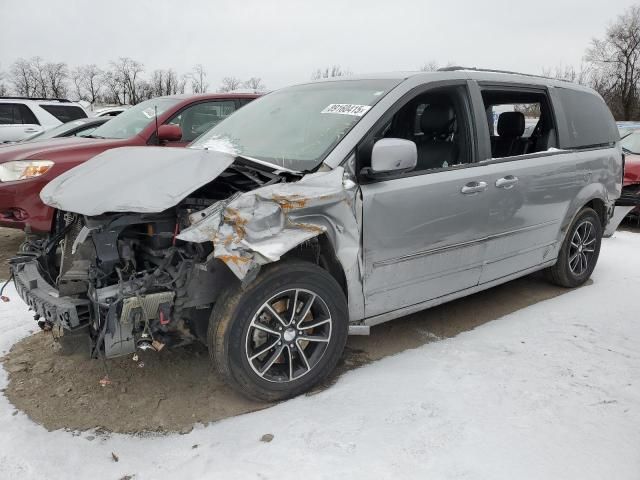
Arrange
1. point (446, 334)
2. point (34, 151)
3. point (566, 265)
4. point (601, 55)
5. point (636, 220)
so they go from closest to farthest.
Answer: point (446, 334) < point (566, 265) < point (34, 151) < point (636, 220) < point (601, 55)

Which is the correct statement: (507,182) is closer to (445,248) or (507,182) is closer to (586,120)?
(445,248)

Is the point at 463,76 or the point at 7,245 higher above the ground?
the point at 463,76

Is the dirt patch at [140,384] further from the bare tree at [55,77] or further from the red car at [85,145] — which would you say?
the bare tree at [55,77]

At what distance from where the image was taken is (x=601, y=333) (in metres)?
3.88

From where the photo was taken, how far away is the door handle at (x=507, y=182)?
3692mm

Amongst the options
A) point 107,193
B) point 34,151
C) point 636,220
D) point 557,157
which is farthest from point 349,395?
point 636,220

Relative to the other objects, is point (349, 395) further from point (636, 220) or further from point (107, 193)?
point (636, 220)

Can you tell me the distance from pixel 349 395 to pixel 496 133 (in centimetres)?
299

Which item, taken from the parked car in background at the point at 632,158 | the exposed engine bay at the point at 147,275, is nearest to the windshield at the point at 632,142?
the parked car in background at the point at 632,158

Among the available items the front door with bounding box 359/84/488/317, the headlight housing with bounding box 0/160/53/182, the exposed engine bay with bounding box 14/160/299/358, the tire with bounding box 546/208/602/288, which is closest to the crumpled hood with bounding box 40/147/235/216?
the exposed engine bay with bounding box 14/160/299/358

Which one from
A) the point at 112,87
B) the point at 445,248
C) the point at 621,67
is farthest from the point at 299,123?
the point at 112,87

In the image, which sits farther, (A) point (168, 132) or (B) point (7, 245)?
(B) point (7, 245)

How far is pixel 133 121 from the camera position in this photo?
622 cm

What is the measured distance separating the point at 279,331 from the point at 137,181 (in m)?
1.11
